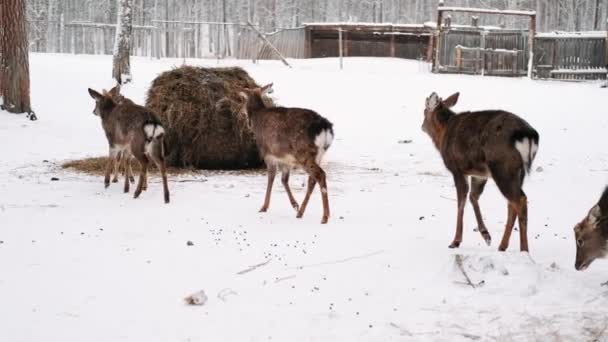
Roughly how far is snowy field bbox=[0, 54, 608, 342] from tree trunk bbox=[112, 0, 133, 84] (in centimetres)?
855

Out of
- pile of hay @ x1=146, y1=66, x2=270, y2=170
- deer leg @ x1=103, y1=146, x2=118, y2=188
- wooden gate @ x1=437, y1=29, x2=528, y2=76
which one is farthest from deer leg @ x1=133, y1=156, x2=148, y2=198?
wooden gate @ x1=437, y1=29, x2=528, y2=76

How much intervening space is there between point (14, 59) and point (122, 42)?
689cm

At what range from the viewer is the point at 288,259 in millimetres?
6234

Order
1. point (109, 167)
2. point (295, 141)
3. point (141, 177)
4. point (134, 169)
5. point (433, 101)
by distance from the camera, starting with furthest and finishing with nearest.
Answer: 1. point (134, 169)
2. point (109, 167)
3. point (141, 177)
4. point (295, 141)
5. point (433, 101)

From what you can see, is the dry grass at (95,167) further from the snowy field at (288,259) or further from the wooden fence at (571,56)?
the wooden fence at (571,56)

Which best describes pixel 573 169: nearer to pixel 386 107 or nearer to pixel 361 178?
pixel 361 178

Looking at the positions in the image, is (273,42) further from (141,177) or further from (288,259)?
(288,259)

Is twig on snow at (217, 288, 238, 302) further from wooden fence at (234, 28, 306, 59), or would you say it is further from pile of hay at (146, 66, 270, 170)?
wooden fence at (234, 28, 306, 59)

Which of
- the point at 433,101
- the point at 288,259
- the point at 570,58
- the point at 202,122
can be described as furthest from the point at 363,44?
the point at 288,259

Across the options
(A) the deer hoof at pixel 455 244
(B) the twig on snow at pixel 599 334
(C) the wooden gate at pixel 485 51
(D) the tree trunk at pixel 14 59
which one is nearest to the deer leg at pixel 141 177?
(A) the deer hoof at pixel 455 244

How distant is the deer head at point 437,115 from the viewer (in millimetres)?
7230

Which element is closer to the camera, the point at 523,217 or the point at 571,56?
the point at 523,217

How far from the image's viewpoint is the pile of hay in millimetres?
10992

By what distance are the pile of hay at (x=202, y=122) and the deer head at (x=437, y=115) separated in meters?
4.24
